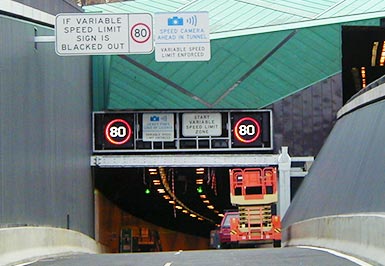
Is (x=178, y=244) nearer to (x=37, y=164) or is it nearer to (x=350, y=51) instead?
(x=350, y=51)

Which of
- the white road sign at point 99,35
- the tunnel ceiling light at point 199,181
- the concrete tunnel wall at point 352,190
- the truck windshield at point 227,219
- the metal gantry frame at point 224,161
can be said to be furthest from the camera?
the tunnel ceiling light at point 199,181

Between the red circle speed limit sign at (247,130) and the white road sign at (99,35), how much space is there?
20449 millimetres

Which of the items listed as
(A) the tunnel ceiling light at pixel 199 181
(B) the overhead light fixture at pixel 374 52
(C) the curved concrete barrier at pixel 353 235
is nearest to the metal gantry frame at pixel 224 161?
(B) the overhead light fixture at pixel 374 52

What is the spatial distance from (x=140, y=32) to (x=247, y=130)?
67.8ft

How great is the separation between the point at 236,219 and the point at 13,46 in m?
18.1

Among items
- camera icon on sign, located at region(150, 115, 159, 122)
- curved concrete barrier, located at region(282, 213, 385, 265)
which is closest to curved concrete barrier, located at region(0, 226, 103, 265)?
curved concrete barrier, located at region(282, 213, 385, 265)

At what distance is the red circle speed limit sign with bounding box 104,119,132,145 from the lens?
157 ft

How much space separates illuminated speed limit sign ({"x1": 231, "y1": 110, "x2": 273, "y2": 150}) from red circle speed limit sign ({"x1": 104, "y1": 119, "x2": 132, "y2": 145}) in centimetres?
543

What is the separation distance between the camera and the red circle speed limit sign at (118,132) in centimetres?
4800

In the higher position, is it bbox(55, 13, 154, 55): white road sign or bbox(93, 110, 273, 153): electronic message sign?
bbox(55, 13, 154, 55): white road sign

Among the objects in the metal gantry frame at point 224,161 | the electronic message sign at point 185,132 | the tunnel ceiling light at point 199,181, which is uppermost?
the electronic message sign at point 185,132

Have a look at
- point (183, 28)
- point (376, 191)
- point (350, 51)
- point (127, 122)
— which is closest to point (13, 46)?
point (183, 28)

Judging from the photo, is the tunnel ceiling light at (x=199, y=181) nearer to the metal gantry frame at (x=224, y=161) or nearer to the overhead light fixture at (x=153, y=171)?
the overhead light fixture at (x=153, y=171)

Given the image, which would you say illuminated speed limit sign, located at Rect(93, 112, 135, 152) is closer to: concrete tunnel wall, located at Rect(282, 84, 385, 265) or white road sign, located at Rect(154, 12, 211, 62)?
concrete tunnel wall, located at Rect(282, 84, 385, 265)
